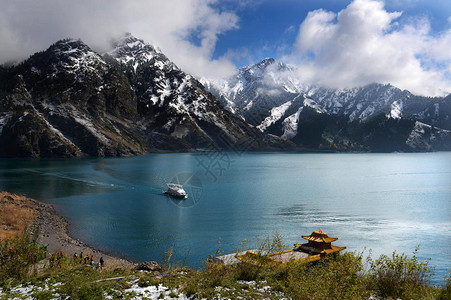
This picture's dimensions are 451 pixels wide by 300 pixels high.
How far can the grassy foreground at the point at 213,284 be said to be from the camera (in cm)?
985

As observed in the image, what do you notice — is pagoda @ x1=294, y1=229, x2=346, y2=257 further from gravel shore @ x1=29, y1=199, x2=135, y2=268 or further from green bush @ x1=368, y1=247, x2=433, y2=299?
gravel shore @ x1=29, y1=199, x2=135, y2=268

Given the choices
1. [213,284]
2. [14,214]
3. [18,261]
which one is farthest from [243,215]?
[18,261]

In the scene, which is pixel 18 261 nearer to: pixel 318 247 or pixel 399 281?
pixel 399 281


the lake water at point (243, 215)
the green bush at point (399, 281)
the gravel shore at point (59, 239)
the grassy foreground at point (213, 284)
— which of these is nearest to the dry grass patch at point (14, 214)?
the gravel shore at point (59, 239)

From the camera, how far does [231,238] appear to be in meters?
38.3

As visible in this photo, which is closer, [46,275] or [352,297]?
[352,297]

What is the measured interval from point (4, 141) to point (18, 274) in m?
227

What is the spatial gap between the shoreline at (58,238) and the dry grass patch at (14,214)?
772 millimetres

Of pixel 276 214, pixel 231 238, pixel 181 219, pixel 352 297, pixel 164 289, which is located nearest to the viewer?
pixel 352 297

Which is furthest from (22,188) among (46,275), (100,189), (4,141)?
(4,141)

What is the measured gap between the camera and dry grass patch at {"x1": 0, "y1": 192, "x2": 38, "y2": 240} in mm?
37656

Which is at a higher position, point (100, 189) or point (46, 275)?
point (46, 275)

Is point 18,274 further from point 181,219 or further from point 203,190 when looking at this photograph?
point 203,190

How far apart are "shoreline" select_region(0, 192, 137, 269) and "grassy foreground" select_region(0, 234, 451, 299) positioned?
48.9 ft
